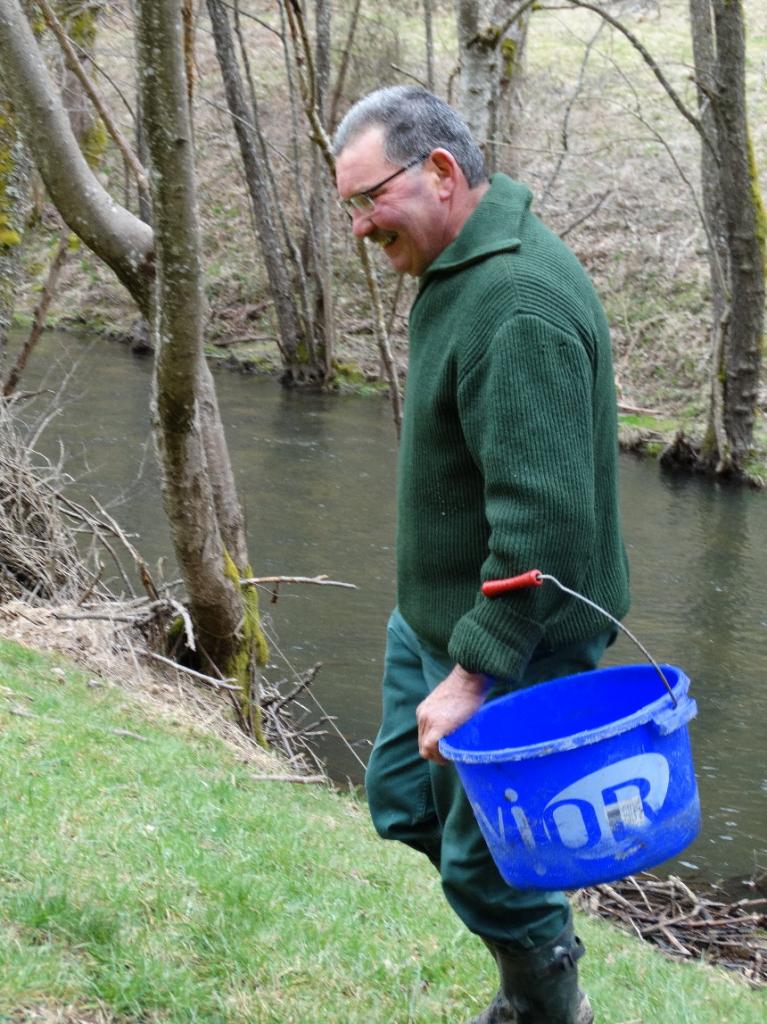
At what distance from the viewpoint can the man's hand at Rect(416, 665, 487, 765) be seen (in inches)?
103

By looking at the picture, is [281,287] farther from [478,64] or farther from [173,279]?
[173,279]

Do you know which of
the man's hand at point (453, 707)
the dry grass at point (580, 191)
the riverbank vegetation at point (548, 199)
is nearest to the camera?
the man's hand at point (453, 707)

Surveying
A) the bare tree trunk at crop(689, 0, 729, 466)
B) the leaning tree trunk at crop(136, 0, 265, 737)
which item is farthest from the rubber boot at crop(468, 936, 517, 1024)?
the bare tree trunk at crop(689, 0, 729, 466)

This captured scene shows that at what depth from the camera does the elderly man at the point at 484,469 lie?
252 cm

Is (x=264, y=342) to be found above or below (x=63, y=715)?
below

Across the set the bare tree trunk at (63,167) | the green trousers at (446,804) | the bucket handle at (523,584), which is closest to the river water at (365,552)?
the bare tree trunk at (63,167)

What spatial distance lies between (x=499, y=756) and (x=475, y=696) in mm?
179

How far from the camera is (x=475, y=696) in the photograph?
2619 millimetres

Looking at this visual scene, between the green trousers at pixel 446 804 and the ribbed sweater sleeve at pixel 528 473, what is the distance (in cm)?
20

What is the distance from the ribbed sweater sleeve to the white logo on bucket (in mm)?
259

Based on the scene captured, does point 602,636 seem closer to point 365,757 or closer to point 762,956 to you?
point 762,956

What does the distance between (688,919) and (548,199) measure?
66.9 feet

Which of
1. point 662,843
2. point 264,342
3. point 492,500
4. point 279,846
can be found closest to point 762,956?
point 279,846

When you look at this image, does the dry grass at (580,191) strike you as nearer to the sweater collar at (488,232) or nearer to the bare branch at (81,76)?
the bare branch at (81,76)
